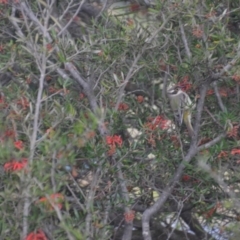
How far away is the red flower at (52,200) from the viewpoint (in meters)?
3.92

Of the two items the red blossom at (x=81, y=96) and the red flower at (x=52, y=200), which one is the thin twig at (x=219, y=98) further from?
the red flower at (x=52, y=200)

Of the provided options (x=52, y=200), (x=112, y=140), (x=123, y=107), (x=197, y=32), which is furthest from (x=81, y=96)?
(x=52, y=200)

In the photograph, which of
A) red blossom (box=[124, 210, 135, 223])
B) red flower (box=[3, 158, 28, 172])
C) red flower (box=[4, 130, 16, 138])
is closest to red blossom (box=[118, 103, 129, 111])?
red blossom (box=[124, 210, 135, 223])

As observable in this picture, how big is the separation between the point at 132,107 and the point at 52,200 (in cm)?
150

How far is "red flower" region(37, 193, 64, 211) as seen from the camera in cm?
392

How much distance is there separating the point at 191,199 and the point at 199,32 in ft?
3.42

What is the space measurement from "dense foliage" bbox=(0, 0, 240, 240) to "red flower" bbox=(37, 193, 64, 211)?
0.94 ft

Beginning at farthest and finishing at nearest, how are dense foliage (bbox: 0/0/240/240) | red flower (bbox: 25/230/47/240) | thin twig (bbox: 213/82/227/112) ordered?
1. thin twig (bbox: 213/82/227/112)
2. dense foliage (bbox: 0/0/240/240)
3. red flower (bbox: 25/230/47/240)

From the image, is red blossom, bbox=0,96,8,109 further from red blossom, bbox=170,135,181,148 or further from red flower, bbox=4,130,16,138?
red blossom, bbox=170,135,181,148

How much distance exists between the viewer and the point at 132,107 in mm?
Result: 5285

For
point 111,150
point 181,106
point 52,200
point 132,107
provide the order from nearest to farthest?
point 52,200 < point 111,150 < point 181,106 < point 132,107

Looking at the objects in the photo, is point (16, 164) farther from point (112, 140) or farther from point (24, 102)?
point (112, 140)

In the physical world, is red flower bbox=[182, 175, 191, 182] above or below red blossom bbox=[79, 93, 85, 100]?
below

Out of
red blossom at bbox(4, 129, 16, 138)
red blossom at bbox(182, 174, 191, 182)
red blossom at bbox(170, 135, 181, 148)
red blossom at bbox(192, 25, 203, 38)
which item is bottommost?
red blossom at bbox(182, 174, 191, 182)
